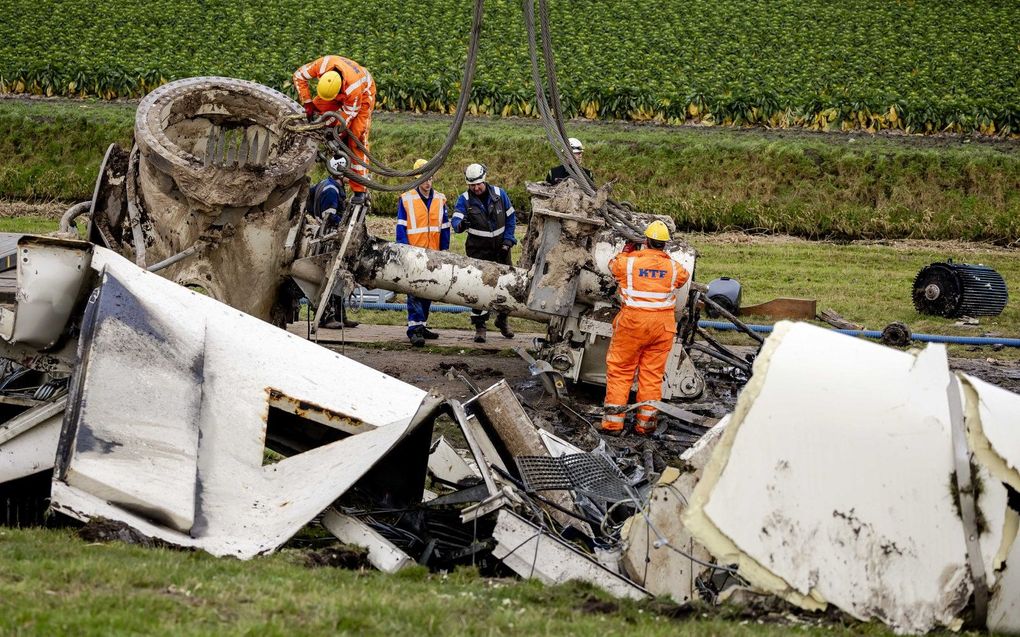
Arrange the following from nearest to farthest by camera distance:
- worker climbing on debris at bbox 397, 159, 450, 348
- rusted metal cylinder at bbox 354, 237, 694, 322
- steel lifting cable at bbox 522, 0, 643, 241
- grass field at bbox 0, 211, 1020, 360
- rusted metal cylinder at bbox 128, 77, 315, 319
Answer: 1. steel lifting cable at bbox 522, 0, 643, 241
2. rusted metal cylinder at bbox 128, 77, 315, 319
3. rusted metal cylinder at bbox 354, 237, 694, 322
4. worker climbing on debris at bbox 397, 159, 450, 348
5. grass field at bbox 0, 211, 1020, 360

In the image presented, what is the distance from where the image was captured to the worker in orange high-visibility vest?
1148 cm

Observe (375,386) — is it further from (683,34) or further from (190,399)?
(683,34)

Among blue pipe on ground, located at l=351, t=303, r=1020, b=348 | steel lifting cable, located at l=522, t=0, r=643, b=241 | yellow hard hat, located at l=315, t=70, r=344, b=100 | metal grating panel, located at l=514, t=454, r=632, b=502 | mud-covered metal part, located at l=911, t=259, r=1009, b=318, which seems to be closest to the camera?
metal grating panel, located at l=514, t=454, r=632, b=502

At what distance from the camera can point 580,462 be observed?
8.57 meters

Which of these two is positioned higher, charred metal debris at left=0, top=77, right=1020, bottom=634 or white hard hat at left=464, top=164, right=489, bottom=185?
white hard hat at left=464, top=164, right=489, bottom=185

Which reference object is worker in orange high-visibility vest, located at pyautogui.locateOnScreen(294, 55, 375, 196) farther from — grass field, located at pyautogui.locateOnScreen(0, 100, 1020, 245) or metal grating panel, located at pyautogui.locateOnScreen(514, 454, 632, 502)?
grass field, located at pyautogui.locateOnScreen(0, 100, 1020, 245)

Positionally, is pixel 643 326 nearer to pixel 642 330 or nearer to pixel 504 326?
pixel 642 330

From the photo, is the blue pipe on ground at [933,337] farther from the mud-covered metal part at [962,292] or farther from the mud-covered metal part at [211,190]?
the mud-covered metal part at [211,190]

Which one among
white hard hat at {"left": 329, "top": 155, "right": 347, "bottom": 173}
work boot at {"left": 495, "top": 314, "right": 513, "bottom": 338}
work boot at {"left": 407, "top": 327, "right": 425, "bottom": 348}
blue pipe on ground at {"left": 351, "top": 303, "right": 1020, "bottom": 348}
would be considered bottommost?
work boot at {"left": 407, "top": 327, "right": 425, "bottom": 348}

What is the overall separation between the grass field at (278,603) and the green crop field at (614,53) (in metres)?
19.7

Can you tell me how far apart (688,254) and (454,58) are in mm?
17863

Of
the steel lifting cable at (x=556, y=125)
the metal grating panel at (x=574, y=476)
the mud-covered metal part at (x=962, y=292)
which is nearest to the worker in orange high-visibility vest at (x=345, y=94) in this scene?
the steel lifting cable at (x=556, y=125)

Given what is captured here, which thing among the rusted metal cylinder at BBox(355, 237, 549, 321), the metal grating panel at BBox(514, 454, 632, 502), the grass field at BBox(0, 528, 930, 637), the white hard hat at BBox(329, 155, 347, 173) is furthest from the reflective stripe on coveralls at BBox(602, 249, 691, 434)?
the grass field at BBox(0, 528, 930, 637)

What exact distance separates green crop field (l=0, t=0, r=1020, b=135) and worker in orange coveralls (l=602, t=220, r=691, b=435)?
15.1m
